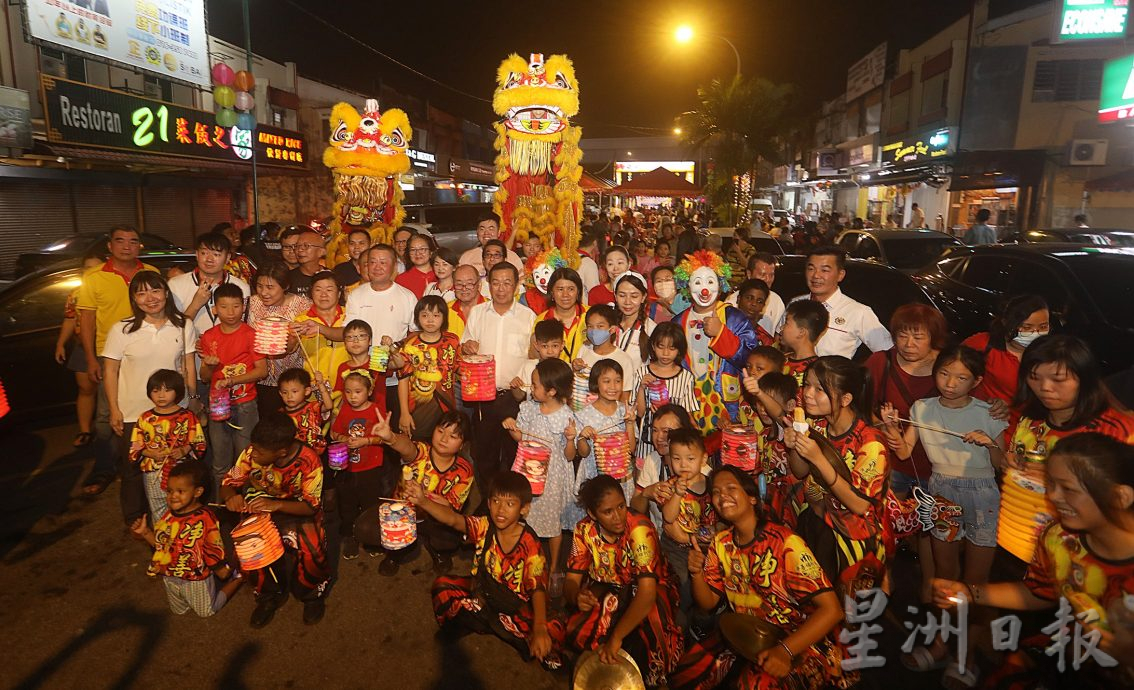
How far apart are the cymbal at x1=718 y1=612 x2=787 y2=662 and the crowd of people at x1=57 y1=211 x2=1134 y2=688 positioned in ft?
0.12

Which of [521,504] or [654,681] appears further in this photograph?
[521,504]

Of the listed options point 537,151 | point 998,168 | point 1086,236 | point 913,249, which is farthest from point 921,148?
point 537,151

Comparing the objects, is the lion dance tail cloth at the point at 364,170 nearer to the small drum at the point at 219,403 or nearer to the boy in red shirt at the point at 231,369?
the boy in red shirt at the point at 231,369

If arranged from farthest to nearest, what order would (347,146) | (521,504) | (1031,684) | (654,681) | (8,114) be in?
(8,114)
(347,146)
(521,504)
(654,681)
(1031,684)

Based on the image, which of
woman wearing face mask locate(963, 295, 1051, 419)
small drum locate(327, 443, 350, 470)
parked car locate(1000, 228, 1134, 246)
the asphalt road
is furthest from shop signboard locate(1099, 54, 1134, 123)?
small drum locate(327, 443, 350, 470)

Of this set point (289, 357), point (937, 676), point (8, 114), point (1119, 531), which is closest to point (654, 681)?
point (937, 676)

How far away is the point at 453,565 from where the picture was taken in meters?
4.34

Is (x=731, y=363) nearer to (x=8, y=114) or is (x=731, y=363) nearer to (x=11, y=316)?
(x=11, y=316)

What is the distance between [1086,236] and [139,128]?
18.9 metres

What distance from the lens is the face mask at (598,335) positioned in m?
4.36

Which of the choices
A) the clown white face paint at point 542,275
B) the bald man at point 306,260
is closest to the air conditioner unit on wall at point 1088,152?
the clown white face paint at point 542,275

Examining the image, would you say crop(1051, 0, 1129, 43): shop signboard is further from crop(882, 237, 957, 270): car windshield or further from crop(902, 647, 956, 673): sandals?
crop(902, 647, 956, 673): sandals

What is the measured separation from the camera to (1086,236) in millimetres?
10914

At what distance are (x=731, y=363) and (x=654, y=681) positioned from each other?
6.75 feet
